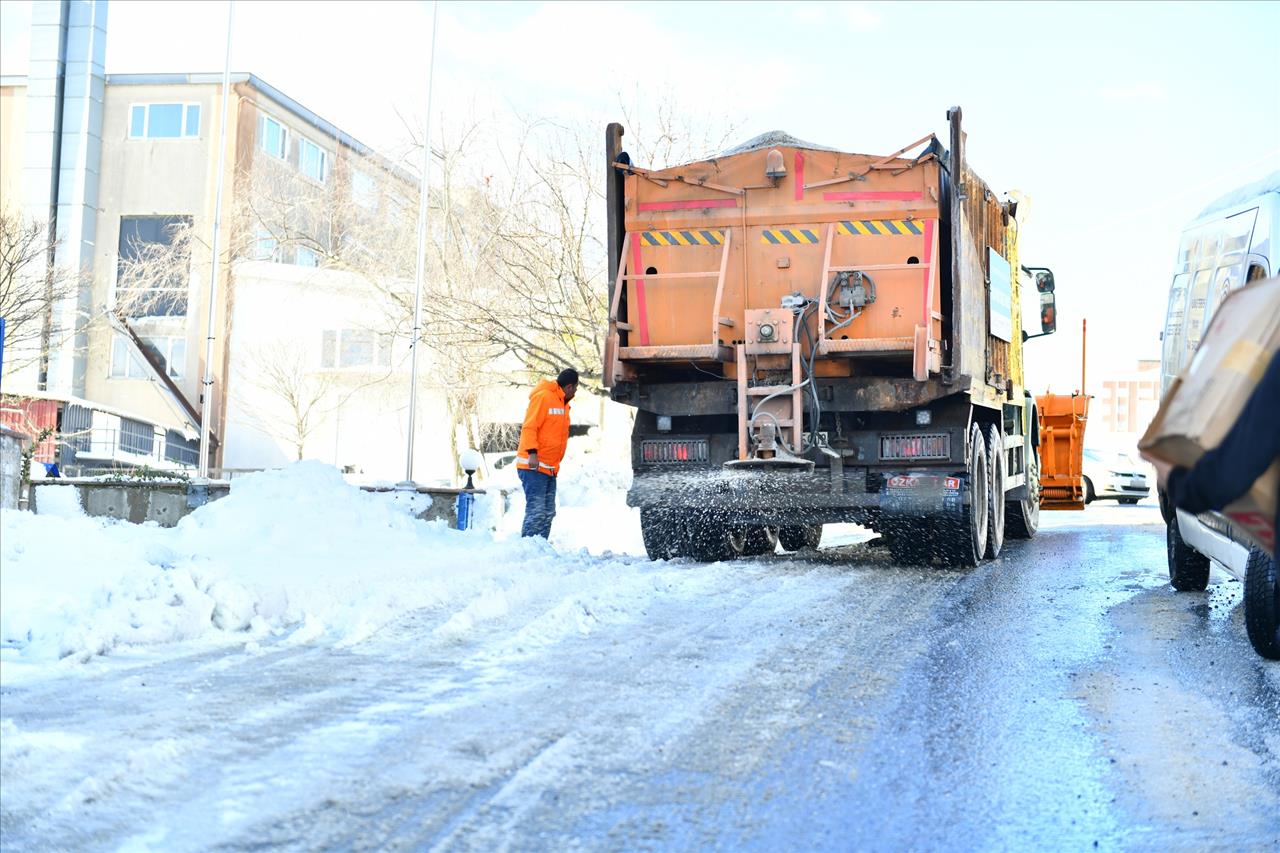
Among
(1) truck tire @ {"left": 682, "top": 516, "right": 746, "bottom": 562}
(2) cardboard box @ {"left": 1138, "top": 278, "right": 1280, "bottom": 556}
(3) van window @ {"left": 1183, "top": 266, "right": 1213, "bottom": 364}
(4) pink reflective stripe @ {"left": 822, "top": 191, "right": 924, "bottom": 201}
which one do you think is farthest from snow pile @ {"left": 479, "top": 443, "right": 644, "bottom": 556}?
(2) cardboard box @ {"left": 1138, "top": 278, "right": 1280, "bottom": 556}

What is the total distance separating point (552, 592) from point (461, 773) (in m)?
3.86

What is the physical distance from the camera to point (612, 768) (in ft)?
13.9

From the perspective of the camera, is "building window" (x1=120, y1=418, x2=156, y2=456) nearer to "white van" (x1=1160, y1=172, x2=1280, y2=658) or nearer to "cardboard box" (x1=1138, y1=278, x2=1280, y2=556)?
"white van" (x1=1160, y1=172, x2=1280, y2=658)

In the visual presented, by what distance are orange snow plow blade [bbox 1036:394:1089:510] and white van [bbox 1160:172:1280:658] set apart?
31.3 ft

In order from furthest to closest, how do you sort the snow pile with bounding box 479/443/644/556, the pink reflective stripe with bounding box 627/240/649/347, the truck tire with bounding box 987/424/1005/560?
the snow pile with bounding box 479/443/644/556
the truck tire with bounding box 987/424/1005/560
the pink reflective stripe with bounding box 627/240/649/347

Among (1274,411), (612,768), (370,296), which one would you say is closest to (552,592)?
(612,768)

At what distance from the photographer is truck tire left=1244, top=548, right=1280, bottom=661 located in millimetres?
6191

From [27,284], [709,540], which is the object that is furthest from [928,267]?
[27,284]

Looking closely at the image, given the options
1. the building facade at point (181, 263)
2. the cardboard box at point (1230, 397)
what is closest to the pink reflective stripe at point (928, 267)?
the cardboard box at point (1230, 397)

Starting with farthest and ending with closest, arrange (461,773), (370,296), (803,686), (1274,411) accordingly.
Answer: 1. (370,296)
2. (803,686)
3. (461,773)
4. (1274,411)

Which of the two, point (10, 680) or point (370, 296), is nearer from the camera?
point (10, 680)

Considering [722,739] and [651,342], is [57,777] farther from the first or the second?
[651,342]

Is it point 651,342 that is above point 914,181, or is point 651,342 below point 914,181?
below

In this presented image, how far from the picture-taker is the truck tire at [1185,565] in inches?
351
